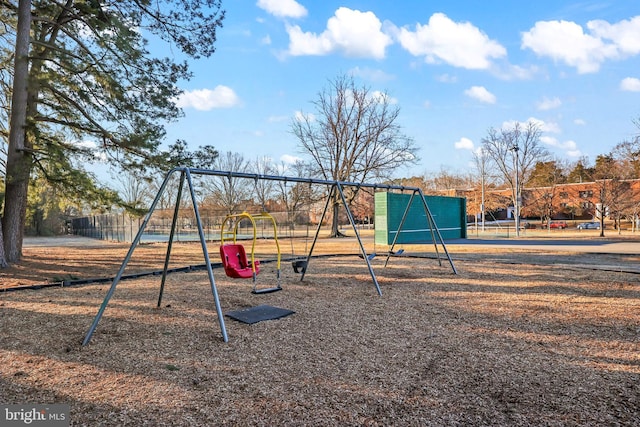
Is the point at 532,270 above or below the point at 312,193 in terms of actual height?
below

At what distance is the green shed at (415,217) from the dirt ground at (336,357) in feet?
35.4

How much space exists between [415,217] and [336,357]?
17555 mm

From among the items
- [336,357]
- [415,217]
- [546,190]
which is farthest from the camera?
[546,190]

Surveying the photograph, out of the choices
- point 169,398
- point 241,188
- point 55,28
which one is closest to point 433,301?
point 169,398

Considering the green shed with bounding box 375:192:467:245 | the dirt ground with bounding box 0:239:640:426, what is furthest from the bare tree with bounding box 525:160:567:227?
the dirt ground with bounding box 0:239:640:426

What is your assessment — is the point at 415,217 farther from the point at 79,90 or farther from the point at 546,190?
the point at 546,190

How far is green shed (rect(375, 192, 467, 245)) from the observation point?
61.7 feet

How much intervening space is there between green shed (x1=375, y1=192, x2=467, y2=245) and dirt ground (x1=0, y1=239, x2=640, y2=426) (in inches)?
425

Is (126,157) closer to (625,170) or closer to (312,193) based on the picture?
(312,193)

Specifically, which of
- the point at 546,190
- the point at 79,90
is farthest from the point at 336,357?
the point at 546,190

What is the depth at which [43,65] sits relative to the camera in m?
9.18

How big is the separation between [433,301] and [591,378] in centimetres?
303

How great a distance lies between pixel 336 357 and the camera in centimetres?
375

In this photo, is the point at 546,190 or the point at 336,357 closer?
the point at 336,357
